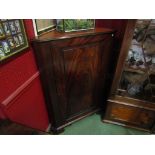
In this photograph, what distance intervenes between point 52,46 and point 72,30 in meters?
0.25

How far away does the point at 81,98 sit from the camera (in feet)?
4.89

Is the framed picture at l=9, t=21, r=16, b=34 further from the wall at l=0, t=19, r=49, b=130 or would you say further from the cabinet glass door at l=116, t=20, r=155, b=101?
the cabinet glass door at l=116, t=20, r=155, b=101

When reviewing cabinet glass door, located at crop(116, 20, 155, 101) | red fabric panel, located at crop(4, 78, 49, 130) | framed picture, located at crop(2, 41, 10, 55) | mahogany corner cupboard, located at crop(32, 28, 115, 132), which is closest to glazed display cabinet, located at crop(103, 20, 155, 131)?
cabinet glass door, located at crop(116, 20, 155, 101)

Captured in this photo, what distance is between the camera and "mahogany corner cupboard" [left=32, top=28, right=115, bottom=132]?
1.03 m

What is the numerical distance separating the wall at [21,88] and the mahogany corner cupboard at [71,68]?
0.07 meters

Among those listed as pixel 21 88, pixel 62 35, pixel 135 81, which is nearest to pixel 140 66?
pixel 135 81

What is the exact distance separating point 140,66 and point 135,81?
7.9 inches

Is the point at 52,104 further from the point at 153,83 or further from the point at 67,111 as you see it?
the point at 153,83

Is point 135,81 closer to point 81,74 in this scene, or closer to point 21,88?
point 81,74

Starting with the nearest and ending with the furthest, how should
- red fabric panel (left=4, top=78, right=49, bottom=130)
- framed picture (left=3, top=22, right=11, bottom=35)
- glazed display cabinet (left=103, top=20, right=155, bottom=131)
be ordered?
1. framed picture (left=3, top=22, right=11, bottom=35)
2. red fabric panel (left=4, top=78, right=49, bottom=130)
3. glazed display cabinet (left=103, top=20, right=155, bottom=131)

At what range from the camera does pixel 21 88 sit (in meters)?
1.00

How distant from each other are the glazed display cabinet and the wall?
75cm

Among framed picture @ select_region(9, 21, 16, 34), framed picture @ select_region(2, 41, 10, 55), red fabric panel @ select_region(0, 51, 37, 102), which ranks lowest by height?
red fabric panel @ select_region(0, 51, 37, 102)
